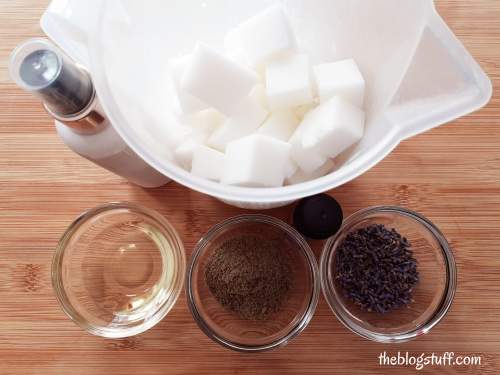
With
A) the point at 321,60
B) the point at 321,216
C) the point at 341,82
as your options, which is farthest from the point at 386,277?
the point at 321,60

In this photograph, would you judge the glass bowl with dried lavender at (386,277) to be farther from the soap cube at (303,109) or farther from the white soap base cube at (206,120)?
the white soap base cube at (206,120)

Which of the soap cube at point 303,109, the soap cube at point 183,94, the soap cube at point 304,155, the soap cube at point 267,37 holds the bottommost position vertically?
the soap cube at point 304,155

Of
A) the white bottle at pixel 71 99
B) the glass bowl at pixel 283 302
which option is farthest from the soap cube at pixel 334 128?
the white bottle at pixel 71 99

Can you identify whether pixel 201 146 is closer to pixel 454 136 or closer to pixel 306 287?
pixel 306 287

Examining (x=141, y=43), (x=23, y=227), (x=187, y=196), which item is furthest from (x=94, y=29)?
(x=23, y=227)

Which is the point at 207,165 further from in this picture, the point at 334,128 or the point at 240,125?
the point at 334,128

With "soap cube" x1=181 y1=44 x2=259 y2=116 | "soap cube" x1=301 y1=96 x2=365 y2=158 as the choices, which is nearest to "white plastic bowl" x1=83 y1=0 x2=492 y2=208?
"soap cube" x1=301 y1=96 x2=365 y2=158

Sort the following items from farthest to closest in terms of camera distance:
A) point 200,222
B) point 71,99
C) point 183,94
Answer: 1. point 200,222
2. point 183,94
3. point 71,99
